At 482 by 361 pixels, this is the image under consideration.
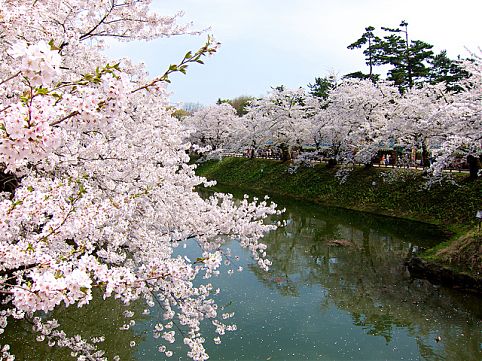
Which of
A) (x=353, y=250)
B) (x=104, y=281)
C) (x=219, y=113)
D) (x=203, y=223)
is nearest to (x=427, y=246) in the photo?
(x=353, y=250)

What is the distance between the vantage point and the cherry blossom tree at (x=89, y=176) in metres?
2.30

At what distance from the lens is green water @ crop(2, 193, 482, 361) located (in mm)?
8461

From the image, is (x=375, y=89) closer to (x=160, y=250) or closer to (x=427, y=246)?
(x=427, y=246)

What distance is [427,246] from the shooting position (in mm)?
15828

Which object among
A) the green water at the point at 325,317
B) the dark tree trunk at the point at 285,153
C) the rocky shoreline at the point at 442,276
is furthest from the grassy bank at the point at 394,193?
the green water at the point at 325,317

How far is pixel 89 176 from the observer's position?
5.43 metres

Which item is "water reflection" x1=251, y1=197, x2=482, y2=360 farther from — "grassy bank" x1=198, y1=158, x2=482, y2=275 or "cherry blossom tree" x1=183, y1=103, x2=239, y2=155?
"cherry blossom tree" x1=183, y1=103, x2=239, y2=155

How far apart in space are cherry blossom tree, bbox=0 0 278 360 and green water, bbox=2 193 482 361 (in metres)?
1.43

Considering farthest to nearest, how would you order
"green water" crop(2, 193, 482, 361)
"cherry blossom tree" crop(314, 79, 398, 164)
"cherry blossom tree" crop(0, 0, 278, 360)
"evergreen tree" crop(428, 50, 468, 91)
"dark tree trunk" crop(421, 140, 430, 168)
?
1. "evergreen tree" crop(428, 50, 468, 91)
2. "cherry blossom tree" crop(314, 79, 398, 164)
3. "dark tree trunk" crop(421, 140, 430, 168)
4. "green water" crop(2, 193, 482, 361)
5. "cherry blossom tree" crop(0, 0, 278, 360)

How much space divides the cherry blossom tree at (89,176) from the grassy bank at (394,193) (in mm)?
9618

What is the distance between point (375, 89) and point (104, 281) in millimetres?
25896

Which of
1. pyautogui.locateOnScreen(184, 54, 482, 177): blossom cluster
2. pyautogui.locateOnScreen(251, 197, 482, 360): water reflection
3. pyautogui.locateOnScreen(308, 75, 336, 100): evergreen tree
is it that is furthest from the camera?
pyautogui.locateOnScreen(308, 75, 336, 100): evergreen tree

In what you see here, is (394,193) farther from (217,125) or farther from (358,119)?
(217,125)

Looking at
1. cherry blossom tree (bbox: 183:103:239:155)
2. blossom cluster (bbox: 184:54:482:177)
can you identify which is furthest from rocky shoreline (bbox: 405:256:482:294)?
cherry blossom tree (bbox: 183:103:239:155)
